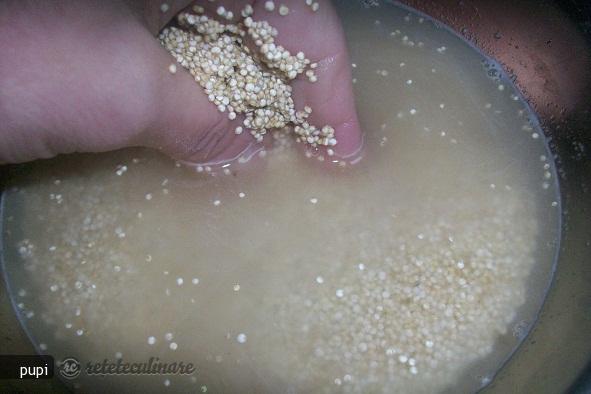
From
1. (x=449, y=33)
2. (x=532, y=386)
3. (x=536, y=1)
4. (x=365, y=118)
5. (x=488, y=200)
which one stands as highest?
(x=536, y=1)

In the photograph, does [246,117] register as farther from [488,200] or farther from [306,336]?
[488,200]

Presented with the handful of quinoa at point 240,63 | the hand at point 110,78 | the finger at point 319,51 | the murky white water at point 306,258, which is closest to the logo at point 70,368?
the murky white water at point 306,258

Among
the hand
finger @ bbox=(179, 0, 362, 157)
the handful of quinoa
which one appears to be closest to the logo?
the hand

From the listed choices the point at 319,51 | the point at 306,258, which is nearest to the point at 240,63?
the point at 319,51

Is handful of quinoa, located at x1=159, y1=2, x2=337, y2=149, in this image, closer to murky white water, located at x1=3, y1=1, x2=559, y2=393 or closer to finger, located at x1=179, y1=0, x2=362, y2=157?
finger, located at x1=179, y1=0, x2=362, y2=157

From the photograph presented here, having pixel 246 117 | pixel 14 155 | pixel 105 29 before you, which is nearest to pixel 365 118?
pixel 246 117

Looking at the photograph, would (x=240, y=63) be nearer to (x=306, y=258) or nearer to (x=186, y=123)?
(x=186, y=123)
